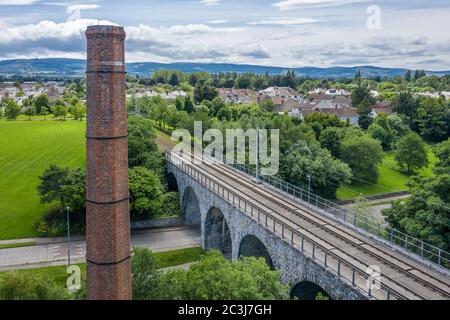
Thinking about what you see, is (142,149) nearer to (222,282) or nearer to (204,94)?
(222,282)

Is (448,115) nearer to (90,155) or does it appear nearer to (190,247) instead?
(190,247)

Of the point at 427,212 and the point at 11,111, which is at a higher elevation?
the point at 11,111

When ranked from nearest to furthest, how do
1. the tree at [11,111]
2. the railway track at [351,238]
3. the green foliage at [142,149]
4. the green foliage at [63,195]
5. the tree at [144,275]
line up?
the railway track at [351,238] < the tree at [144,275] < the green foliage at [63,195] < the green foliage at [142,149] < the tree at [11,111]

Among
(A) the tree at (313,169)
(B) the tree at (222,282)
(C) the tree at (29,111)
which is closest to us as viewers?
(B) the tree at (222,282)

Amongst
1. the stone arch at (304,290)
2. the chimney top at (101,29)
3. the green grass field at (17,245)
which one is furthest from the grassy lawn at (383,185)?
the chimney top at (101,29)
